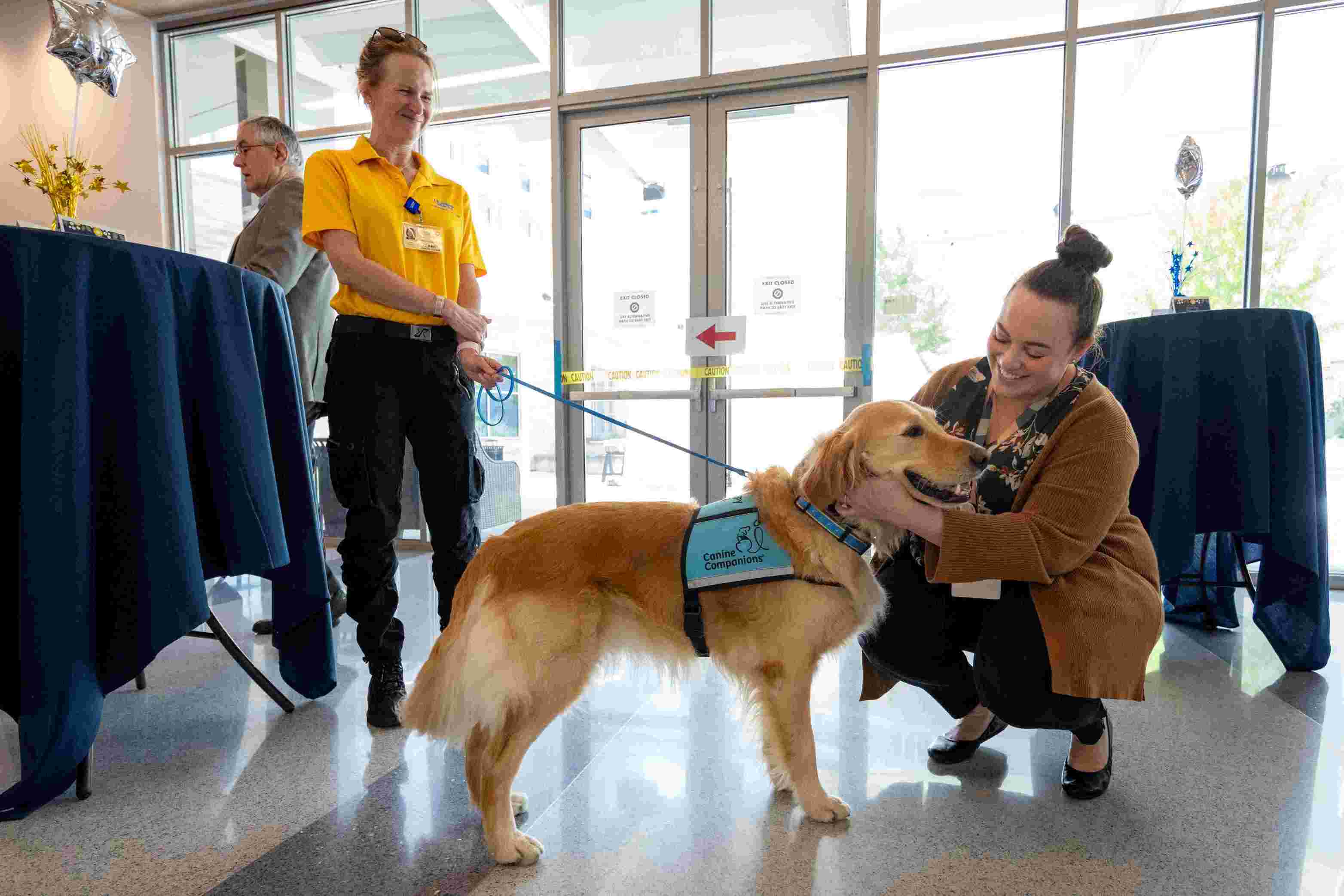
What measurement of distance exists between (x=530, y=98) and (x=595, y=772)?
405 centimetres

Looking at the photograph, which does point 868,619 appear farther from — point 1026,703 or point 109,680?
point 109,680

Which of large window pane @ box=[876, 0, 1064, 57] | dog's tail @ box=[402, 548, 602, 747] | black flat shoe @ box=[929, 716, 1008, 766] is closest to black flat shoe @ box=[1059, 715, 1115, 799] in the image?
black flat shoe @ box=[929, 716, 1008, 766]

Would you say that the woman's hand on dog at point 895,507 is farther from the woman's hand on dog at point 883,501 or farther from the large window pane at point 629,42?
the large window pane at point 629,42

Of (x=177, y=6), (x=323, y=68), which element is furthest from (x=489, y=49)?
(x=177, y=6)

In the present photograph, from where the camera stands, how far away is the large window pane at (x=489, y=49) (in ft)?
14.3

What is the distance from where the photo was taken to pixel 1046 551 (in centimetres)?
141

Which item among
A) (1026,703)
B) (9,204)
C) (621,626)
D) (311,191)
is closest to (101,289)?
(311,191)

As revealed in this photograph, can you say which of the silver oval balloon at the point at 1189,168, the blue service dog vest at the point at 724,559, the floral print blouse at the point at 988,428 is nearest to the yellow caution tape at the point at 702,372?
the silver oval balloon at the point at 1189,168

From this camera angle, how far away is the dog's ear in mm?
1439

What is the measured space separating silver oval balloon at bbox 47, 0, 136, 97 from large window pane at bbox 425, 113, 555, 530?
163 centimetres

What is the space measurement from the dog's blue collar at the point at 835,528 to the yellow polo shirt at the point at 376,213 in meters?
1.15

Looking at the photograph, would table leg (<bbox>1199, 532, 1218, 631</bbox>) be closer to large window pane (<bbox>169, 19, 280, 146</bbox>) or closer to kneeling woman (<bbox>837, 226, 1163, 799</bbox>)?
kneeling woman (<bbox>837, 226, 1163, 799</bbox>)

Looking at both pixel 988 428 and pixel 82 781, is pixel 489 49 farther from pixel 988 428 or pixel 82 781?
pixel 82 781

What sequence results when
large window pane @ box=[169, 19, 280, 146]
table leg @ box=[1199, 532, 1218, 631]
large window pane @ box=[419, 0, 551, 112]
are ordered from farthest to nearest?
large window pane @ box=[169, 19, 280, 146]
large window pane @ box=[419, 0, 551, 112]
table leg @ box=[1199, 532, 1218, 631]
